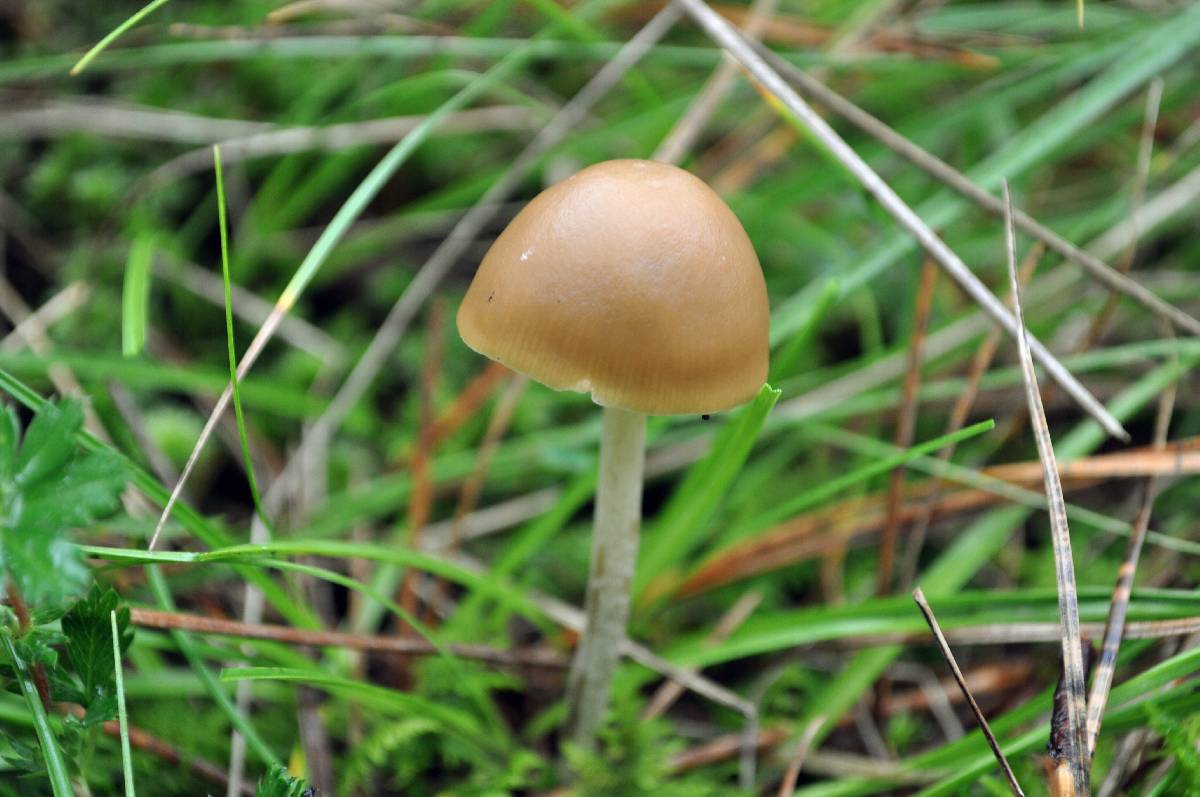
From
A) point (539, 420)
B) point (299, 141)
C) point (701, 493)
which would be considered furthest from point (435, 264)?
point (701, 493)

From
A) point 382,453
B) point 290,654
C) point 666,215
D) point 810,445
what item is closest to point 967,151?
point 810,445

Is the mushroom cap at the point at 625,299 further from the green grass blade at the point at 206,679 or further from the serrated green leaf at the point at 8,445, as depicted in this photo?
the green grass blade at the point at 206,679

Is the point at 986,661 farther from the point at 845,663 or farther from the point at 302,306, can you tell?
the point at 302,306

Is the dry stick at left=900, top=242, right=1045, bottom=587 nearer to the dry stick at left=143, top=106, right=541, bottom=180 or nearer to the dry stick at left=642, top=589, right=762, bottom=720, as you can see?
the dry stick at left=642, top=589, right=762, bottom=720

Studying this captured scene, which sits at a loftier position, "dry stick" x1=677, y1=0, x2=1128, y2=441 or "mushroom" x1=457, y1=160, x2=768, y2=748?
"dry stick" x1=677, y1=0, x2=1128, y2=441

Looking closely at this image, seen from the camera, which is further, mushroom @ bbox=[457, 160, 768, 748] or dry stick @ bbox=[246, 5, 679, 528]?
dry stick @ bbox=[246, 5, 679, 528]

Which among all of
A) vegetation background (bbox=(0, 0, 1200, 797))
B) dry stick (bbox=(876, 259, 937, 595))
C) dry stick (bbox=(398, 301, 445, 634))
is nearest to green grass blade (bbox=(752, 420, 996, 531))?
vegetation background (bbox=(0, 0, 1200, 797))
